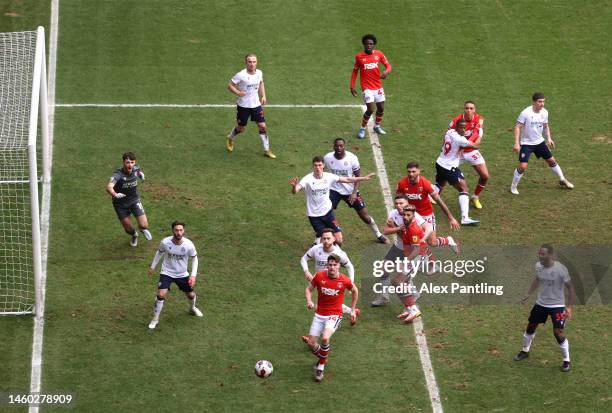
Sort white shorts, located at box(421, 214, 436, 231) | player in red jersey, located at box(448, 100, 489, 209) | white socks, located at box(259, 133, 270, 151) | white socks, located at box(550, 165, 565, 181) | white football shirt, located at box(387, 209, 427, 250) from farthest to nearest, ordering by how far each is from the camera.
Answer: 1. white socks, located at box(259, 133, 270, 151)
2. white socks, located at box(550, 165, 565, 181)
3. player in red jersey, located at box(448, 100, 489, 209)
4. white shorts, located at box(421, 214, 436, 231)
5. white football shirt, located at box(387, 209, 427, 250)

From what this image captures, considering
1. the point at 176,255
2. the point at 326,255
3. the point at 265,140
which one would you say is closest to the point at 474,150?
the point at 265,140

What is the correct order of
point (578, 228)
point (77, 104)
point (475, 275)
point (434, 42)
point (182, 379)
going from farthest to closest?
point (434, 42) < point (77, 104) < point (578, 228) < point (475, 275) < point (182, 379)

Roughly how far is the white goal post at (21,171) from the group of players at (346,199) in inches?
77.2

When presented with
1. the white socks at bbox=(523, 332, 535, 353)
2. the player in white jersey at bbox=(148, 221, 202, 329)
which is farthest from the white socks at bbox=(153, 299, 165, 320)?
the white socks at bbox=(523, 332, 535, 353)

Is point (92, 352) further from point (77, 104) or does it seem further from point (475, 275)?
point (77, 104)

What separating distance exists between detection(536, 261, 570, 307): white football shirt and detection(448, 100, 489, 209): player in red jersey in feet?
17.5

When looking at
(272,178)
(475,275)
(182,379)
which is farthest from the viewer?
A: (272,178)

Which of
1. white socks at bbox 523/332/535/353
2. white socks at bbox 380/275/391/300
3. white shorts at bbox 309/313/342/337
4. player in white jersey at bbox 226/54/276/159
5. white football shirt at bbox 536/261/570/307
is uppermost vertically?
player in white jersey at bbox 226/54/276/159

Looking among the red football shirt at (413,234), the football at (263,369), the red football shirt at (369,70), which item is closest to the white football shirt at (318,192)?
the red football shirt at (413,234)

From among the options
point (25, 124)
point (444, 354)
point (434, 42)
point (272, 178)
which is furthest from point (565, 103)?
point (25, 124)

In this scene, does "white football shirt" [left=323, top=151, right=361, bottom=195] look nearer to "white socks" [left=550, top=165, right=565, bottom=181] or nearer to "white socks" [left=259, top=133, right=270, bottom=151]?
"white socks" [left=259, top=133, right=270, bottom=151]

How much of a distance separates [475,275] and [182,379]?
19.8 ft

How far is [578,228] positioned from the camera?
23625 mm

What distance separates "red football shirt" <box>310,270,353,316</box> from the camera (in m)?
18.7
